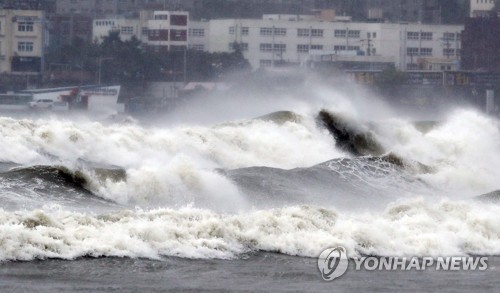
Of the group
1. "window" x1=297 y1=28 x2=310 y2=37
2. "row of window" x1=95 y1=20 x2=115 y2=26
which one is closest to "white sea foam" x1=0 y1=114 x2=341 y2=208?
"window" x1=297 y1=28 x2=310 y2=37

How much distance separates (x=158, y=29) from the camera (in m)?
120

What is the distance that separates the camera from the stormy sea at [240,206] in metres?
21.4

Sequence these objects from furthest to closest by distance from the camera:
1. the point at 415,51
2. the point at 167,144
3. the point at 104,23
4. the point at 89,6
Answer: the point at 89,6
the point at 104,23
the point at 415,51
the point at 167,144

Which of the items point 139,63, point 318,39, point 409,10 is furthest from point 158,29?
point 409,10

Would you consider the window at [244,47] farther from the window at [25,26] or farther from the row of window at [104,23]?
the window at [25,26]

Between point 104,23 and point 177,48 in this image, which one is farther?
point 104,23

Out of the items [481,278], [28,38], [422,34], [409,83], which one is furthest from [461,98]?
[481,278]

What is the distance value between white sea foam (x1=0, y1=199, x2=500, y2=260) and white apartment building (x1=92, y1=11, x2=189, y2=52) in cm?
9233

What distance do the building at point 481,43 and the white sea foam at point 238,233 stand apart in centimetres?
8318

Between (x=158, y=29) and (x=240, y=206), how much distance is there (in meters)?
90.4

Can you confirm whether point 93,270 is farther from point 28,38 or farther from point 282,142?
point 28,38

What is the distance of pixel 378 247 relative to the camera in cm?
2459

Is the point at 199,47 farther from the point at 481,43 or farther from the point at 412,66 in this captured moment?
the point at 481,43

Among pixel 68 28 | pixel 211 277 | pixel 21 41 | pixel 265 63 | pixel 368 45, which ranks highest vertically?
pixel 68 28
